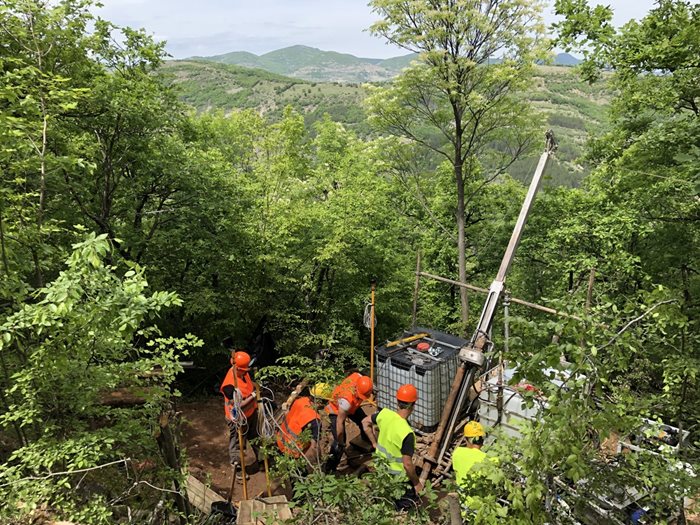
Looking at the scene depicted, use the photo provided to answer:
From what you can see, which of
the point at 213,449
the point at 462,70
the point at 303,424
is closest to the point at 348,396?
the point at 303,424

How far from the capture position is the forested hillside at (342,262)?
3.01 metres

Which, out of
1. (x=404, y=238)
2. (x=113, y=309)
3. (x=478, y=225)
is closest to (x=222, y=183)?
(x=113, y=309)

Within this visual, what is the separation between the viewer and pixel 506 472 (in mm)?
2811

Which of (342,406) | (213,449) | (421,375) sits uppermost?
(342,406)

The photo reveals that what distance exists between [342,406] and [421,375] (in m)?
1.95

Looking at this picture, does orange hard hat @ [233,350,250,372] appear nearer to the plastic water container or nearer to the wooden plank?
the wooden plank

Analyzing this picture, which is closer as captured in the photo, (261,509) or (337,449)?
(261,509)

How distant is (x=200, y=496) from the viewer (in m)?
6.41

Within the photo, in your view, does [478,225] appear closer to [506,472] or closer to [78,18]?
[78,18]

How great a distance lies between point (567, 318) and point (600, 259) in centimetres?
1182

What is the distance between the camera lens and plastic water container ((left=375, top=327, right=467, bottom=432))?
7.88 m

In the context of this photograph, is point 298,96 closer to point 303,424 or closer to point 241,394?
point 241,394

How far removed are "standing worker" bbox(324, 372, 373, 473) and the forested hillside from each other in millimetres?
484

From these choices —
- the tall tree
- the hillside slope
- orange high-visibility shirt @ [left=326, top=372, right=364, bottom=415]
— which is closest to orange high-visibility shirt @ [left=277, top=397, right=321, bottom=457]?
orange high-visibility shirt @ [left=326, top=372, right=364, bottom=415]
